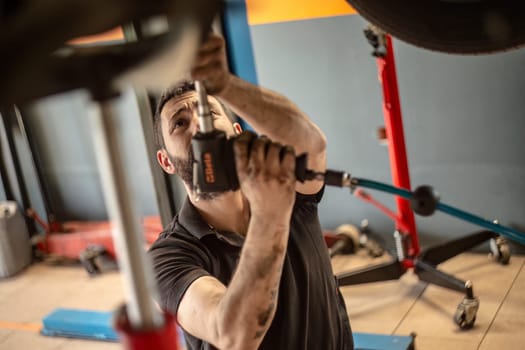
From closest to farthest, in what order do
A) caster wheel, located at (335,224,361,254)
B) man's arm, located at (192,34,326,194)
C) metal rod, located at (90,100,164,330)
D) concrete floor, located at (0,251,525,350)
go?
metal rod, located at (90,100,164,330) < man's arm, located at (192,34,326,194) < concrete floor, located at (0,251,525,350) < caster wheel, located at (335,224,361,254)

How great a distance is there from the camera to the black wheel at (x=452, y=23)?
0.98 m

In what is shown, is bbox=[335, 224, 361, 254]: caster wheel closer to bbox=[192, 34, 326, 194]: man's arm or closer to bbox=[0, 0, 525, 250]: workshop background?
bbox=[0, 0, 525, 250]: workshop background

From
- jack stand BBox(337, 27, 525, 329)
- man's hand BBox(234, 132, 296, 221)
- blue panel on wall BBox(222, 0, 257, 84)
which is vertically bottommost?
jack stand BBox(337, 27, 525, 329)

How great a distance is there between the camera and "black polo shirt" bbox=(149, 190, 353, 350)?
160 cm

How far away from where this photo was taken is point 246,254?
1295 millimetres

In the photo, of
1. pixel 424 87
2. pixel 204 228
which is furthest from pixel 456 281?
pixel 204 228

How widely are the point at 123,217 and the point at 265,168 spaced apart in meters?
0.52

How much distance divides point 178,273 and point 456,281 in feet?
5.03

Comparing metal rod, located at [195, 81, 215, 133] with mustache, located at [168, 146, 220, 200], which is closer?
metal rod, located at [195, 81, 215, 133]

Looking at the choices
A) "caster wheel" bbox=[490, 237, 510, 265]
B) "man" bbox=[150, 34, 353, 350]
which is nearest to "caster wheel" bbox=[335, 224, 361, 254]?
"caster wheel" bbox=[490, 237, 510, 265]

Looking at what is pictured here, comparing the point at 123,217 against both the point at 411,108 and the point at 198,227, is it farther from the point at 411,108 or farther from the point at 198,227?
the point at 411,108

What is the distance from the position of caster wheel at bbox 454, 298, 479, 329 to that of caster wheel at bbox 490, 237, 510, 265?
0.46m

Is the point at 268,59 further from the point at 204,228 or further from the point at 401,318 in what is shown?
the point at 204,228

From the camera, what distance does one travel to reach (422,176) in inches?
128
